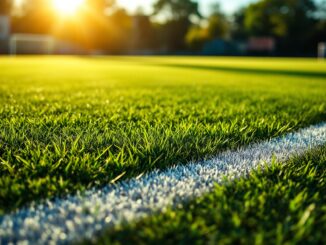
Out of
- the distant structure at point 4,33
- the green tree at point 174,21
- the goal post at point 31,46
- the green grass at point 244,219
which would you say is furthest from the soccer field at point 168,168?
the green tree at point 174,21

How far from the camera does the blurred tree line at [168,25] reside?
49.3 metres

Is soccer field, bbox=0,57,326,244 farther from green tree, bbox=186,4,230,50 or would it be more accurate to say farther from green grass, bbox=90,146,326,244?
green tree, bbox=186,4,230,50

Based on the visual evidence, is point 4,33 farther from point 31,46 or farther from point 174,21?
point 174,21

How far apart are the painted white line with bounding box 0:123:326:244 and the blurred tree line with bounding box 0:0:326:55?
48.8 meters

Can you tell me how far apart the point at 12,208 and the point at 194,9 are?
7442cm

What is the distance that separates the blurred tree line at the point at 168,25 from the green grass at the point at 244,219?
49.1 m

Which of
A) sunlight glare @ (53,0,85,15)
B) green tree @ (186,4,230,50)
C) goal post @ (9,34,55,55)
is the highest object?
sunlight glare @ (53,0,85,15)

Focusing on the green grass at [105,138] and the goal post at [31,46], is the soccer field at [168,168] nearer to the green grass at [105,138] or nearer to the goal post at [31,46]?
the green grass at [105,138]

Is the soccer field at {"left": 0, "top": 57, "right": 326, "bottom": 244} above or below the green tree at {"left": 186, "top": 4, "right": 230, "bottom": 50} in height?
below

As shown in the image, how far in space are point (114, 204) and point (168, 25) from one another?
67.1 m

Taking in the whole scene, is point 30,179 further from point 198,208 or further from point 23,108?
point 23,108

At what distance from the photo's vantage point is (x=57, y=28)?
156 ft

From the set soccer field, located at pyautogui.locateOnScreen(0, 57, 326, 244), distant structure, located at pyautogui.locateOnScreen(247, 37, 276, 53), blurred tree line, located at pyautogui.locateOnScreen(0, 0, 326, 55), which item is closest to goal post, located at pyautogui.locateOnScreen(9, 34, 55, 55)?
blurred tree line, located at pyautogui.locateOnScreen(0, 0, 326, 55)

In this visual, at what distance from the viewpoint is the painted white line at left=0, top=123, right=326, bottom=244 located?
1.05 meters
